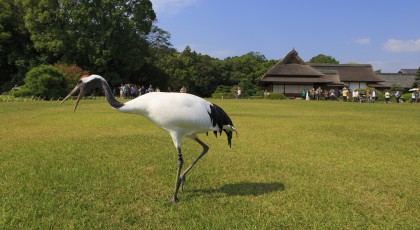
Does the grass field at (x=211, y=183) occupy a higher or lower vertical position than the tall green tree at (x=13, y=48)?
lower

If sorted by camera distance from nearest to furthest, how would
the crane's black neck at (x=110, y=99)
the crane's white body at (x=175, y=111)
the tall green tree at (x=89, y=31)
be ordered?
the crane's white body at (x=175, y=111)
the crane's black neck at (x=110, y=99)
the tall green tree at (x=89, y=31)

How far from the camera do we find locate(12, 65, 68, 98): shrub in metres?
26.9

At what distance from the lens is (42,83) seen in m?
26.9

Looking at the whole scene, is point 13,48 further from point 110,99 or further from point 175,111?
point 175,111

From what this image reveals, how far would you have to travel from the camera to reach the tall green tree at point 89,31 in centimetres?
3547

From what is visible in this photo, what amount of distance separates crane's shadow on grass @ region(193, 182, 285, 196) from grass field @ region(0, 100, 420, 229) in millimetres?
16

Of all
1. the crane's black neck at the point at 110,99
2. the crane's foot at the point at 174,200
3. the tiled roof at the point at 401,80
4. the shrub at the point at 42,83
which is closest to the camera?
the crane's black neck at the point at 110,99

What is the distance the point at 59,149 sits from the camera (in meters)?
8.25

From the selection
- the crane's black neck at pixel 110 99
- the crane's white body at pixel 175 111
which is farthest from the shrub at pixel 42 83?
the crane's white body at pixel 175 111

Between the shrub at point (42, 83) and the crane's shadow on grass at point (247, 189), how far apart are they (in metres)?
24.6

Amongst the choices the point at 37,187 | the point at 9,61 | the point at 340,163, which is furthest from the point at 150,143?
the point at 9,61

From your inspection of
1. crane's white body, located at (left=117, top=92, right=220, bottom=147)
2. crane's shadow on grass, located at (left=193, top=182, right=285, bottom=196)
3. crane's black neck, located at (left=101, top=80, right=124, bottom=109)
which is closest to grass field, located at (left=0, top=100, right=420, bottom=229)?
crane's shadow on grass, located at (left=193, top=182, right=285, bottom=196)

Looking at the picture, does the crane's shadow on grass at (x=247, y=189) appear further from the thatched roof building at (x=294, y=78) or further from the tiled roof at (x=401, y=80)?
the tiled roof at (x=401, y=80)

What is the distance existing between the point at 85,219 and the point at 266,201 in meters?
2.44
